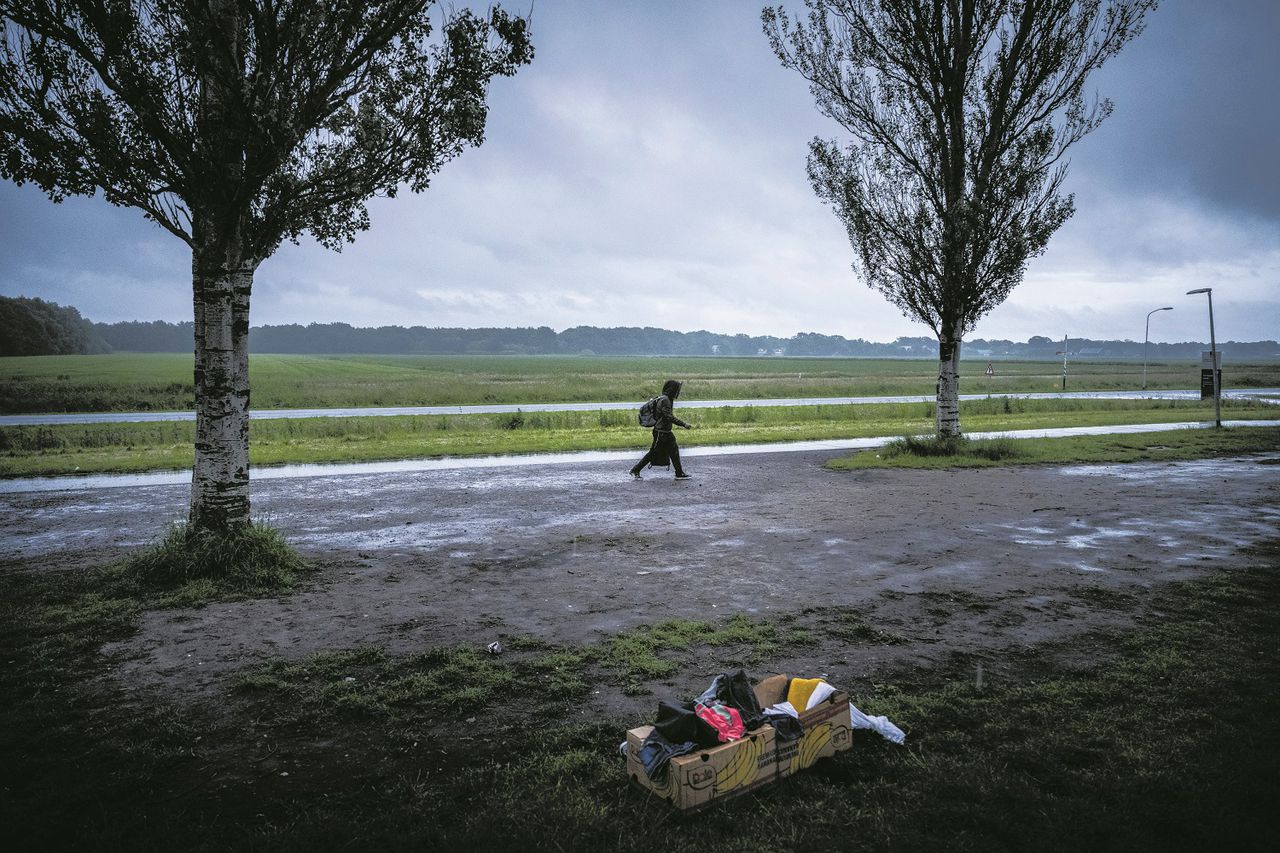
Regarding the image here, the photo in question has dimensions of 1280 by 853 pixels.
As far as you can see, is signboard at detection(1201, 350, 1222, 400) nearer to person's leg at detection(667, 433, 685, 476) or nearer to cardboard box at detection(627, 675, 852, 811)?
person's leg at detection(667, 433, 685, 476)

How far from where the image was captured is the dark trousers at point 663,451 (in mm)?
16420

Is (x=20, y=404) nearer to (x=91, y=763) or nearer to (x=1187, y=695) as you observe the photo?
(x=91, y=763)

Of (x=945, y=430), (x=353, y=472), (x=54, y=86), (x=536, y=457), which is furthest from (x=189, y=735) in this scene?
(x=945, y=430)

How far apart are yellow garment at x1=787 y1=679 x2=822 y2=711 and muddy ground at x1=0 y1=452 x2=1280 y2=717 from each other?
42.6 inches

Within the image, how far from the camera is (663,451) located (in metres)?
16.7

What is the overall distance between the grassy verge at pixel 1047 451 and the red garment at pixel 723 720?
14.8m

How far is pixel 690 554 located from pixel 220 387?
5973 millimetres

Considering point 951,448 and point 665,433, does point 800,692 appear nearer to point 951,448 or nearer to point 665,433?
point 665,433

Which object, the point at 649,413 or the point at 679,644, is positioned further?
the point at 649,413

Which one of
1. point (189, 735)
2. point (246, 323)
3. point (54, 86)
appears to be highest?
point (54, 86)

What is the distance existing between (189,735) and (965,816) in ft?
15.5

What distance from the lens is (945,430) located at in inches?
796

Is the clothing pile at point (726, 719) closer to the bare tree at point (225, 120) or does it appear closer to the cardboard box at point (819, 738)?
the cardboard box at point (819, 738)

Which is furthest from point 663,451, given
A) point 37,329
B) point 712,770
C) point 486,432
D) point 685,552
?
point 37,329
